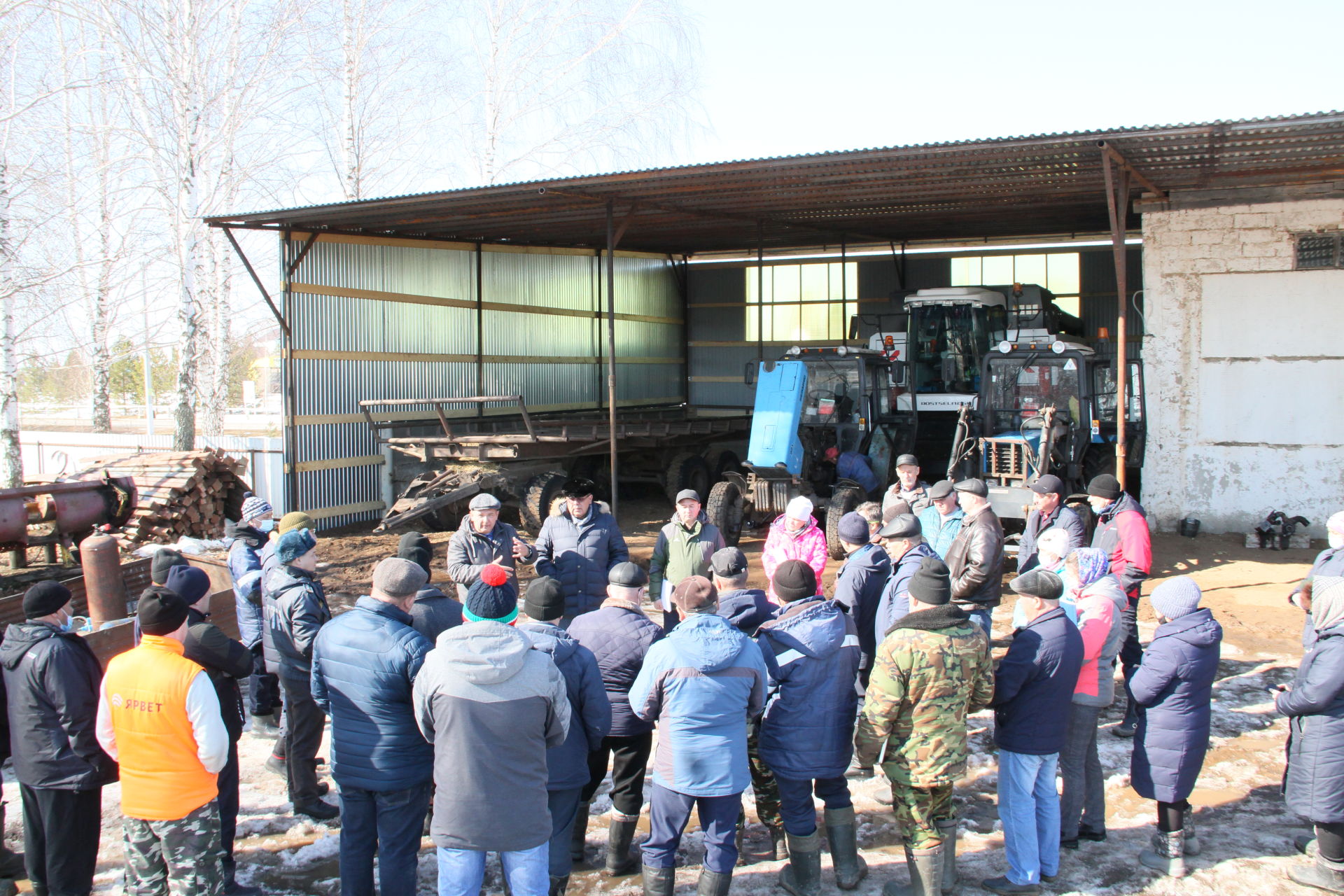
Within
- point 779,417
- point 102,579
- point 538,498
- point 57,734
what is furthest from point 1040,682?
point 538,498

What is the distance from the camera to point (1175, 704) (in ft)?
13.4

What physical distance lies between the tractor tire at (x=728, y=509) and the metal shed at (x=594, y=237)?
3.18 meters

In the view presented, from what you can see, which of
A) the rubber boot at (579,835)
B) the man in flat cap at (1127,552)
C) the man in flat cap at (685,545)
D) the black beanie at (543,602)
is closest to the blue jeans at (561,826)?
the rubber boot at (579,835)

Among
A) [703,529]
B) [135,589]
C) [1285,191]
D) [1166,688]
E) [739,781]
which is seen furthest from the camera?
[1285,191]

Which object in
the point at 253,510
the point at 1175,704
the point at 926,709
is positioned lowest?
the point at 1175,704

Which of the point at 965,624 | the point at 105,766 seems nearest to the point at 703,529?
the point at 965,624

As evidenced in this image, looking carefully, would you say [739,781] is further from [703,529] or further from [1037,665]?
[703,529]

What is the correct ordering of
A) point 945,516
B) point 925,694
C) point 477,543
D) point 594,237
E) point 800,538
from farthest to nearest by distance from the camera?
point 594,237
point 945,516
point 800,538
point 477,543
point 925,694

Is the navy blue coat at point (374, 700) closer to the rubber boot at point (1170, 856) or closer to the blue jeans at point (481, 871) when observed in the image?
the blue jeans at point (481, 871)

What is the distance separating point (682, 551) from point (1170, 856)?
2928 mm

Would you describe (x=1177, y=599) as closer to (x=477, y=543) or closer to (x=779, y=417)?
(x=477, y=543)

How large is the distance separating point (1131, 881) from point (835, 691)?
61.7 inches

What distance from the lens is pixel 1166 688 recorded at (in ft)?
13.3

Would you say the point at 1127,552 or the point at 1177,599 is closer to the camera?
the point at 1177,599
